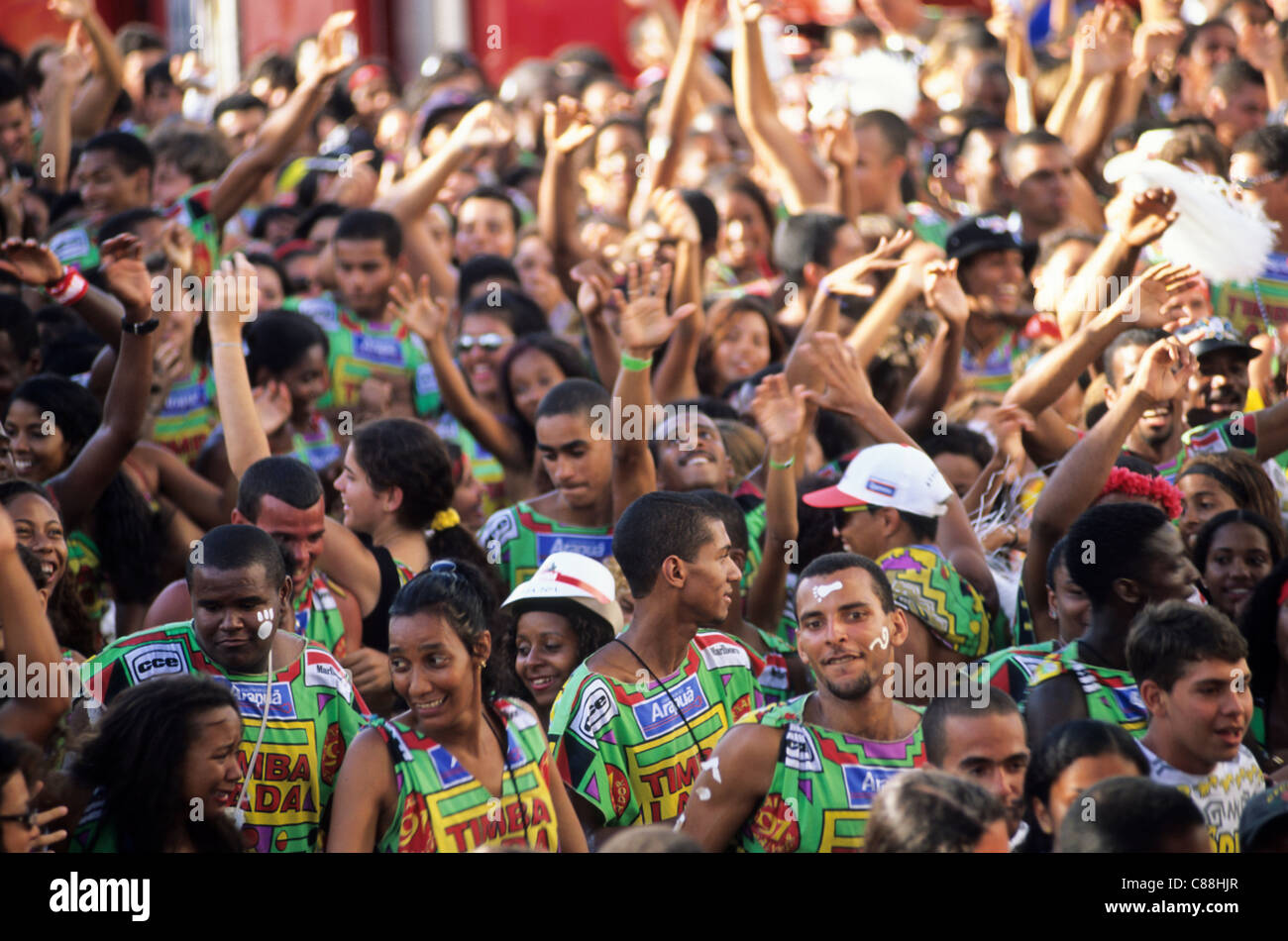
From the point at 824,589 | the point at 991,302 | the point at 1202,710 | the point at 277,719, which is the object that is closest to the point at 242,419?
the point at 277,719

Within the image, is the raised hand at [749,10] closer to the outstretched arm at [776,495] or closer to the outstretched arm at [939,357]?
the outstretched arm at [939,357]

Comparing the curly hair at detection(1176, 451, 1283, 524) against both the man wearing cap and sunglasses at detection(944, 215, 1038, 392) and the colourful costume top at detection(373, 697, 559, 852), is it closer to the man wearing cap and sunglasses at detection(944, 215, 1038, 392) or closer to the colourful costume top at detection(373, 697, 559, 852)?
the man wearing cap and sunglasses at detection(944, 215, 1038, 392)

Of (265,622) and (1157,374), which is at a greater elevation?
(1157,374)

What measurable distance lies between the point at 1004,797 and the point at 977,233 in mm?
4175

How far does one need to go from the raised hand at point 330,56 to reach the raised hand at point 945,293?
2988 millimetres

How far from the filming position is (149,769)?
3.38 meters

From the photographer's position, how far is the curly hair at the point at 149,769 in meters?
3.38

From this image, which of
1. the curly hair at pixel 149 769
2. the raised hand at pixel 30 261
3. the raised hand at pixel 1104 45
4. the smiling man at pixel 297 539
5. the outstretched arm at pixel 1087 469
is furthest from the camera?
the raised hand at pixel 1104 45

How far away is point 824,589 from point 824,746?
15.3 inches

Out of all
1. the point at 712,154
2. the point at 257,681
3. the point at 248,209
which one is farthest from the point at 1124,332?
the point at 248,209

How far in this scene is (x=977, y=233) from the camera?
7.36 m

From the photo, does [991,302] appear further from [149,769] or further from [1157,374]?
[149,769]

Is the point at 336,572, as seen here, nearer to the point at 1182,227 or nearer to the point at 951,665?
the point at 951,665

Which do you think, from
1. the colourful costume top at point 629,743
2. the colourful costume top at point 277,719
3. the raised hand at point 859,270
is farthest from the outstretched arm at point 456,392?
the colourful costume top at point 277,719
